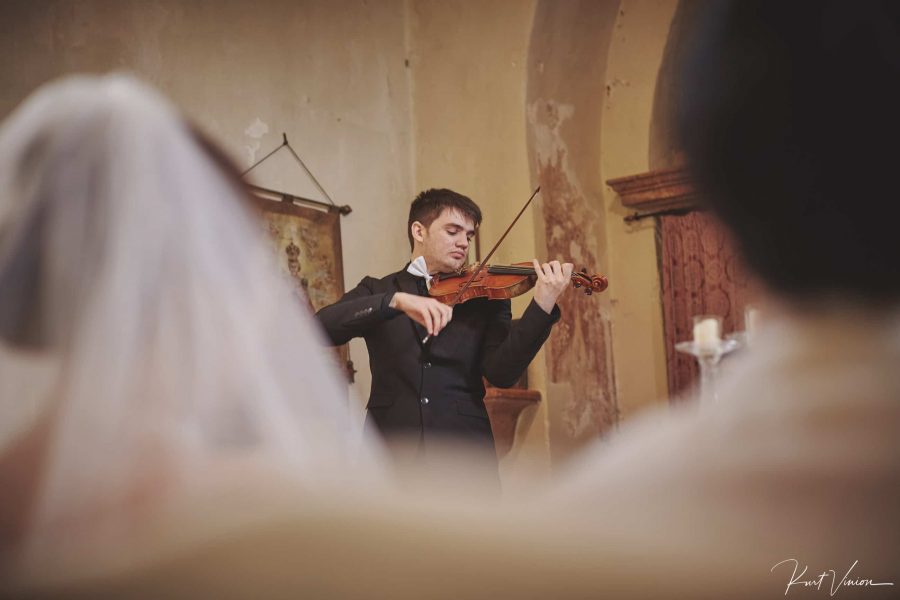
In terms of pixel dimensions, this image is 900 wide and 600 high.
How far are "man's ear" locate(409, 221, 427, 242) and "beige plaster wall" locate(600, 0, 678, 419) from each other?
2.42 meters

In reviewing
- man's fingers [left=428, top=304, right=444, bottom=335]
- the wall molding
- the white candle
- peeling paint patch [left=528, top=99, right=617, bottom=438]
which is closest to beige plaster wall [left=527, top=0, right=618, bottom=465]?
peeling paint patch [left=528, top=99, right=617, bottom=438]

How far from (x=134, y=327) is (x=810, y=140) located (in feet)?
2.69

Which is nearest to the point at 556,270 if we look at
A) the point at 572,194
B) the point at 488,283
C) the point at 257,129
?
the point at 488,283

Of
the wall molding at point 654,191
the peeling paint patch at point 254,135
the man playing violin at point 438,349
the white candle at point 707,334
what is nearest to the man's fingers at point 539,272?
the man playing violin at point 438,349

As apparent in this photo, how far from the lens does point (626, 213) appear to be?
6004mm

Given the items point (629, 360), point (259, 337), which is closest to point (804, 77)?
point (259, 337)

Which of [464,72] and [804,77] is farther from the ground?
[464,72]

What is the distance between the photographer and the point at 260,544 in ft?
2.76

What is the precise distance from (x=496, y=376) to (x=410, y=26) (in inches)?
136

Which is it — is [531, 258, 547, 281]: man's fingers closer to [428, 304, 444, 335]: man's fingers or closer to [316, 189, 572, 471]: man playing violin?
[316, 189, 572, 471]: man playing violin

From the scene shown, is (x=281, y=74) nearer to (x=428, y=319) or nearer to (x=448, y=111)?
(x=448, y=111)

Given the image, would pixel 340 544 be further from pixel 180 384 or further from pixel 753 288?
pixel 753 288

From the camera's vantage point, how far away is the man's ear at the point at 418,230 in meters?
3.83

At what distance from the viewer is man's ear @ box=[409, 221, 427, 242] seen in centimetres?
383
